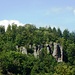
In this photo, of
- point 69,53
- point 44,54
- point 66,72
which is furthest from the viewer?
point 69,53

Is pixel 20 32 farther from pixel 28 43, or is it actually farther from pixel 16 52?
pixel 16 52

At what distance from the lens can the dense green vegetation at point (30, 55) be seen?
82.6 meters

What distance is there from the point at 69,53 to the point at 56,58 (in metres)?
6.52

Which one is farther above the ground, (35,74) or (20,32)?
(20,32)

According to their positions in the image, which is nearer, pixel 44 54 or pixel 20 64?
pixel 20 64

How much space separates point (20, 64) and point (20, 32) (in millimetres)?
25079

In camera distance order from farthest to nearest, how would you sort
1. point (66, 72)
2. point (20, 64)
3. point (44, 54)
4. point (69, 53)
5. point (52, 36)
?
point (52, 36) → point (69, 53) → point (44, 54) → point (20, 64) → point (66, 72)

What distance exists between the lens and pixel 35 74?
81750 millimetres

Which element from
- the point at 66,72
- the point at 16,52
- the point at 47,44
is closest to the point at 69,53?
the point at 47,44

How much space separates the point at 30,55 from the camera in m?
92.3

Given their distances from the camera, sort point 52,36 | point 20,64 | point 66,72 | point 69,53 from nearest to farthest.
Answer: point 66,72 < point 20,64 < point 69,53 < point 52,36

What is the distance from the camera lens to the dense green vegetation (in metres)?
82.6

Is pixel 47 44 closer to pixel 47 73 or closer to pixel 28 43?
pixel 28 43

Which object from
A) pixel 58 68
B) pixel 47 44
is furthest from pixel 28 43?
pixel 58 68
